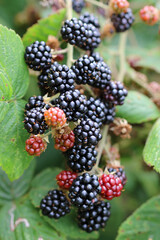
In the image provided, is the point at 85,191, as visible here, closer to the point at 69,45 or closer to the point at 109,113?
the point at 109,113

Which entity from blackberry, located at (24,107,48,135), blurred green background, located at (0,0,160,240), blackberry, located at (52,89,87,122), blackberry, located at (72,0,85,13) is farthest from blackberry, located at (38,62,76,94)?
blackberry, located at (72,0,85,13)

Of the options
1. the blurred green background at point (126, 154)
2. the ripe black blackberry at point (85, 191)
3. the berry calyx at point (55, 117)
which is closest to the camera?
the berry calyx at point (55, 117)

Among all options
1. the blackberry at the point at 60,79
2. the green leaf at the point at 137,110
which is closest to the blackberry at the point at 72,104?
the blackberry at the point at 60,79

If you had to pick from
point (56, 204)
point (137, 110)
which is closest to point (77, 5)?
point (137, 110)

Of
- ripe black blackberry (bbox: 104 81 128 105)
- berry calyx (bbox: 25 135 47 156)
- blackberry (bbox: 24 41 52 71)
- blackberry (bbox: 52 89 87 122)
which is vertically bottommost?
berry calyx (bbox: 25 135 47 156)

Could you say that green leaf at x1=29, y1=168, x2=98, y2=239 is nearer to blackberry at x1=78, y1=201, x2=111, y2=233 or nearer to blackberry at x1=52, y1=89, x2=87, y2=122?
blackberry at x1=78, y1=201, x2=111, y2=233

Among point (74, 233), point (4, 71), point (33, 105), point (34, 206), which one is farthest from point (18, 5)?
point (74, 233)

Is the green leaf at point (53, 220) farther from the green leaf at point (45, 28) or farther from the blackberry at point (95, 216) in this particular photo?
the green leaf at point (45, 28)
